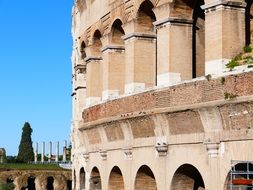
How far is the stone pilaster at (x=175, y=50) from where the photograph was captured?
1402 cm

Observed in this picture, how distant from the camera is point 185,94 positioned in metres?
13.1

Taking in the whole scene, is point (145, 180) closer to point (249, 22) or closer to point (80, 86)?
point (249, 22)

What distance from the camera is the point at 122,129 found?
52.9 ft

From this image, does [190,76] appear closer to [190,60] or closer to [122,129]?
[190,60]

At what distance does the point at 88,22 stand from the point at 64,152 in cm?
6010

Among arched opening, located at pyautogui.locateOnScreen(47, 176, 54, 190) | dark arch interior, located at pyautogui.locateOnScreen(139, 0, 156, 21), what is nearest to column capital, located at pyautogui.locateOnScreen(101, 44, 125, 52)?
dark arch interior, located at pyautogui.locateOnScreen(139, 0, 156, 21)

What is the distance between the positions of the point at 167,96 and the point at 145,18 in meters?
2.73

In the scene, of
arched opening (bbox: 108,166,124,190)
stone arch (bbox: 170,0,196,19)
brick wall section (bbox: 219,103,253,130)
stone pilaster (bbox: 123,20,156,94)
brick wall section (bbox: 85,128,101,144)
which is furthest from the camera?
brick wall section (bbox: 85,128,101,144)

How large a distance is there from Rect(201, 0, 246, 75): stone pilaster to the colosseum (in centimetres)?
2

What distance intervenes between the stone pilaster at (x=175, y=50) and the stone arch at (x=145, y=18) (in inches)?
52.6

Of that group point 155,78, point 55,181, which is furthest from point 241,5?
point 55,181

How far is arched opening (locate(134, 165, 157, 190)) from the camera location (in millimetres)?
15609

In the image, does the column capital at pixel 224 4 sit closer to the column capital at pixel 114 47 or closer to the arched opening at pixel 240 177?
the arched opening at pixel 240 177

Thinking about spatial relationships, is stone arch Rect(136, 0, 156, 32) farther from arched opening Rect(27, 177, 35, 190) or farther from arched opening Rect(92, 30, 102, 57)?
arched opening Rect(27, 177, 35, 190)
